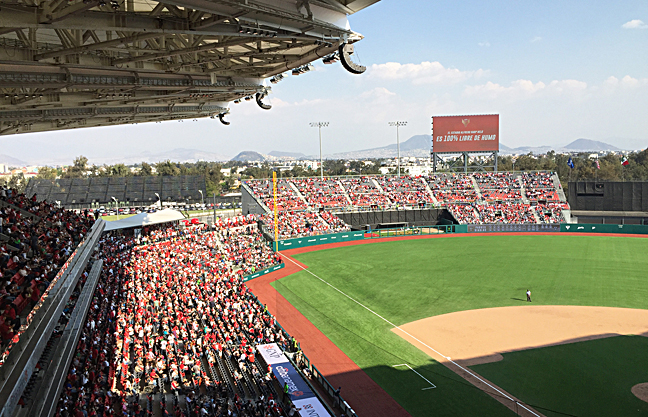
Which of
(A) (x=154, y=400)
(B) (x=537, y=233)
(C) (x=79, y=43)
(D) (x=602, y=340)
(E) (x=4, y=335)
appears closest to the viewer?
(E) (x=4, y=335)

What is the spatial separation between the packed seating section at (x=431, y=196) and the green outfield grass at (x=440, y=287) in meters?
6.37

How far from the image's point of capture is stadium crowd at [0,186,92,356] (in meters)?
9.46

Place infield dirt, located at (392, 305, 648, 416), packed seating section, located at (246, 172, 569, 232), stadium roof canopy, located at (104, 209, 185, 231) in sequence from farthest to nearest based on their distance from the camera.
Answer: packed seating section, located at (246, 172, 569, 232) → stadium roof canopy, located at (104, 209, 185, 231) → infield dirt, located at (392, 305, 648, 416)

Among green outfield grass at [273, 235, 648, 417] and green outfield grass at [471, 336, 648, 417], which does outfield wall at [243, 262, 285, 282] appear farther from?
green outfield grass at [471, 336, 648, 417]

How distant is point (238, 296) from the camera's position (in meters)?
22.7

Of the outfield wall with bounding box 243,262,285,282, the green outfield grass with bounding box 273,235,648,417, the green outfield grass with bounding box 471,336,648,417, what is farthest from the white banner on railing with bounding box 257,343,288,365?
the outfield wall with bounding box 243,262,285,282

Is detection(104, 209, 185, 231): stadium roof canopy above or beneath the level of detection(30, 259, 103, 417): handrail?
above

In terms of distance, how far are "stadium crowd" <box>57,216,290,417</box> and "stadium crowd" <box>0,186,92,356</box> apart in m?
3.02

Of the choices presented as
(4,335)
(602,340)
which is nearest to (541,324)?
(602,340)

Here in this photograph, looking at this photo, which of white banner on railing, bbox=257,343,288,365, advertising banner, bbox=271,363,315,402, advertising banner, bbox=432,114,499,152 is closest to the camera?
advertising banner, bbox=271,363,315,402

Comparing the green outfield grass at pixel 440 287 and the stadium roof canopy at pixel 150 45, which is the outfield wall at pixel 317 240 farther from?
the stadium roof canopy at pixel 150 45

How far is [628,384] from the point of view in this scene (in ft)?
53.7

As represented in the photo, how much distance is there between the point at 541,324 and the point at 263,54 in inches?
733

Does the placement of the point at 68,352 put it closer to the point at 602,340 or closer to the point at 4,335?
the point at 4,335
